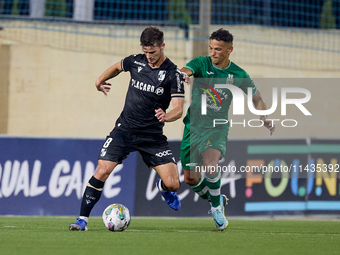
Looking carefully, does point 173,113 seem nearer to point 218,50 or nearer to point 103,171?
point 103,171

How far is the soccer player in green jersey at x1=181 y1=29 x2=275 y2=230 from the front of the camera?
21.0ft

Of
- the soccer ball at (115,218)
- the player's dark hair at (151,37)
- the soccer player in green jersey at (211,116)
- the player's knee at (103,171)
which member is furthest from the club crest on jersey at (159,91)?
the soccer ball at (115,218)

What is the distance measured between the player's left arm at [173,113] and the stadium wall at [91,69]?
6.54 metres

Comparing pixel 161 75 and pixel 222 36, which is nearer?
pixel 161 75

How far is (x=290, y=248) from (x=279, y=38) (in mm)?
8785

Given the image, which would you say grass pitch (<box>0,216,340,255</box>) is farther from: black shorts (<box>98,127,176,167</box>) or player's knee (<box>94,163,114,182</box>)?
black shorts (<box>98,127,176,167</box>)

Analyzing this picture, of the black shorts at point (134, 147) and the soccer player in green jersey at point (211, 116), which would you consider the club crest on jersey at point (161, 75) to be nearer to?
the soccer player in green jersey at point (211, 116)

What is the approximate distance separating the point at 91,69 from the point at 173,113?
7391 mm

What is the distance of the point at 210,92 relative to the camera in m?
6.52

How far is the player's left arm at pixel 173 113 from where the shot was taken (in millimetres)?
5453

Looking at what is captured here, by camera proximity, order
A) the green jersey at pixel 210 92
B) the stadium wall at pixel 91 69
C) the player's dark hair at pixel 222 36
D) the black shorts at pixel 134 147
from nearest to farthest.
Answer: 1. the black shorts at pixel 134 147
2. the player's dark hair at pixel 222 36
3. the green jersey at pixel 210 92
4. the stadium wall at pixel 91 69

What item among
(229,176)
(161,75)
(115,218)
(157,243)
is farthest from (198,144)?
(229,176)

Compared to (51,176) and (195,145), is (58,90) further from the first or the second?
(195,145)

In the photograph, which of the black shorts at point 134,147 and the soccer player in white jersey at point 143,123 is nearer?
the soccer player in white jersey at point 143,123
